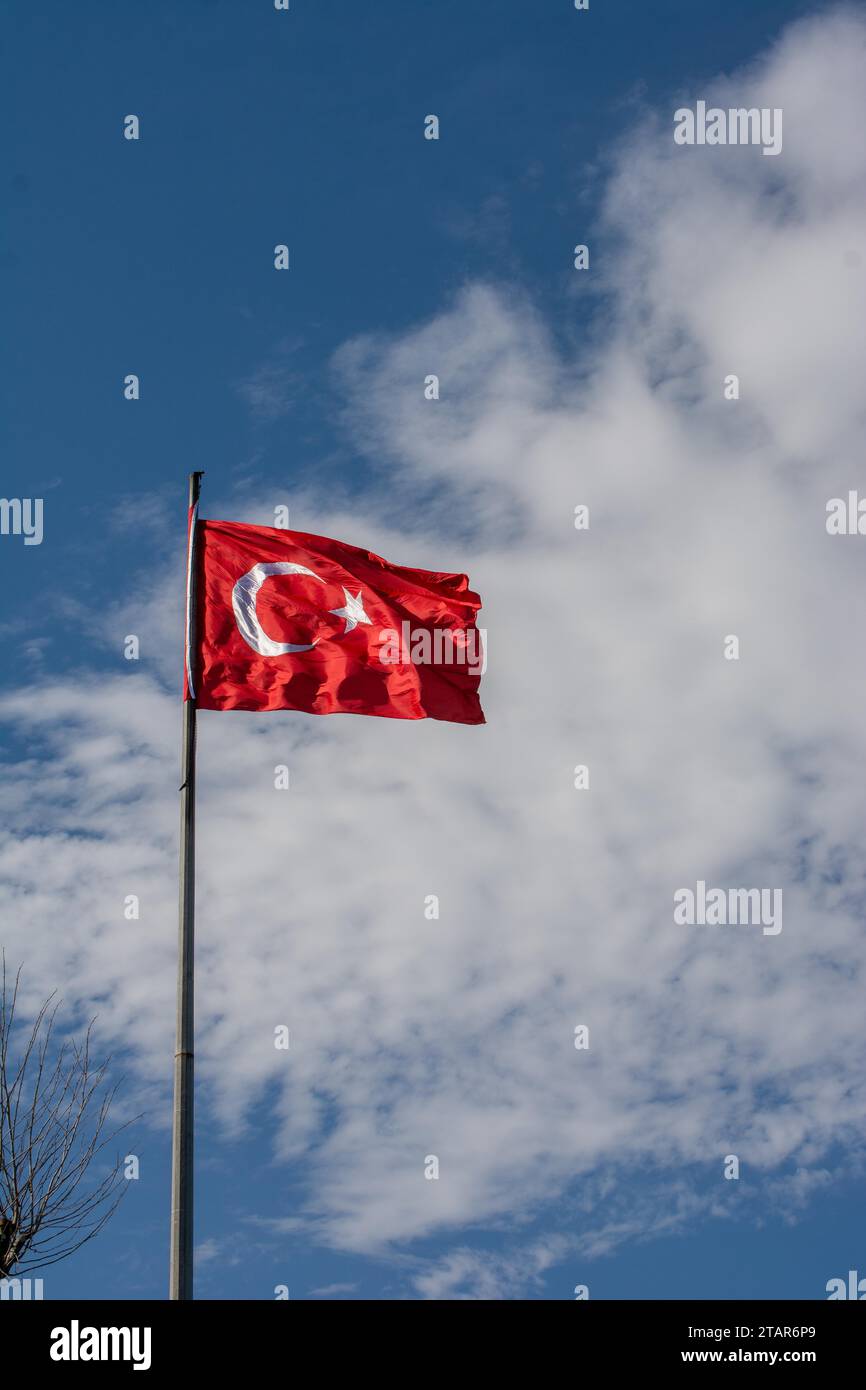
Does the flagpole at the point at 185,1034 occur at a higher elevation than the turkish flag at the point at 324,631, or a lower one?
lower

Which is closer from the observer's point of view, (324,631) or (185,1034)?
(185,1034)

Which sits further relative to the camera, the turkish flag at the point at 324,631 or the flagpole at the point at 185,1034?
the turkish flag at the point at 324,631

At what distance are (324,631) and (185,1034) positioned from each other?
6274 mm

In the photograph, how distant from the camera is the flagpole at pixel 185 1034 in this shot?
15.1 meters

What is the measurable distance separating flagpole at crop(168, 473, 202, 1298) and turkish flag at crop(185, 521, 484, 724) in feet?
2.38

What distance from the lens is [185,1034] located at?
16.1 metres

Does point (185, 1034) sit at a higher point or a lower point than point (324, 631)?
lower

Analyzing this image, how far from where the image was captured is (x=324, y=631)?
20.8m

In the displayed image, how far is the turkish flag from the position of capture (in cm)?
1961

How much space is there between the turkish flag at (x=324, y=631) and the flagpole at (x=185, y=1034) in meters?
0.73
